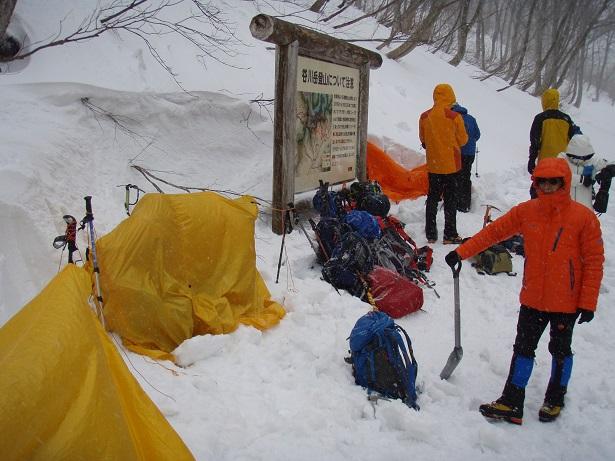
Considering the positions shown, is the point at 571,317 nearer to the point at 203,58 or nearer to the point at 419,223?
the point at 419,223

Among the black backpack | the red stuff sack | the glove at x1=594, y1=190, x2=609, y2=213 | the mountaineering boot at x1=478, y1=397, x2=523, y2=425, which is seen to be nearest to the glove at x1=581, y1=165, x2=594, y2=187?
the glove at x1=594, y1=190, x2=609, y2=213

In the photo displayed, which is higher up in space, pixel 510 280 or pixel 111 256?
pixel 111 256

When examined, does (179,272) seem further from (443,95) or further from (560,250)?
(443,95)

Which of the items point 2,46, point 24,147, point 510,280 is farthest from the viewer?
point 2,46

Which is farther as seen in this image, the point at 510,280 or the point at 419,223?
the point at 419,223

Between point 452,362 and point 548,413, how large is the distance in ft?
2.28

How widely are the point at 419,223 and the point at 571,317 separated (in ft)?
14.0

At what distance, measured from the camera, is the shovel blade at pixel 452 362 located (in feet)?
11.5

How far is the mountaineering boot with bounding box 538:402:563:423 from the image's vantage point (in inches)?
123

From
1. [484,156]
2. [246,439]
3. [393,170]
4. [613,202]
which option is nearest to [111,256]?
[246,439]

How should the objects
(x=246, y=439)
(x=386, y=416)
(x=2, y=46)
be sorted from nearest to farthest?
(x=246, y=439), (x=386, y=416), (x=2, y=46)

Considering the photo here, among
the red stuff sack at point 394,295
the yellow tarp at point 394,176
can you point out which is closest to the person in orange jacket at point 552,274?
the red stuff sack at point 394,295

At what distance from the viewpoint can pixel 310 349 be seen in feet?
12.0

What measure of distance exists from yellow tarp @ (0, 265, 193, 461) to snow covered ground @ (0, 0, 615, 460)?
24.3 inches
